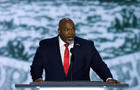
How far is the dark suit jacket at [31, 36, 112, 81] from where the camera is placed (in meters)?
3.47

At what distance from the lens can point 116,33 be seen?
239 inches

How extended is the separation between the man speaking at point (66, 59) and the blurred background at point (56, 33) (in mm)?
2245

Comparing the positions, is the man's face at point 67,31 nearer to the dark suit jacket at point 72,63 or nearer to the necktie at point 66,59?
the necktie at point 66,59

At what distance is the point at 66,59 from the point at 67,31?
323mm

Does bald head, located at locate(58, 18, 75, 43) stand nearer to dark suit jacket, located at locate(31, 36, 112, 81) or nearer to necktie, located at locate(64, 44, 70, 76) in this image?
necktie, located at locate(64, 44, 70, 76)

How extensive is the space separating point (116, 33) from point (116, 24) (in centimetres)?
19

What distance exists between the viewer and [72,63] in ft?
11.3

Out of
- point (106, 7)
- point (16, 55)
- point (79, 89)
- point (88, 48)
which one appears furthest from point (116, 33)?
point (79, 89)

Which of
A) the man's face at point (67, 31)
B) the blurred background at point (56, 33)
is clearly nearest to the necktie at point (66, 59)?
the man's face at point (67, 31)

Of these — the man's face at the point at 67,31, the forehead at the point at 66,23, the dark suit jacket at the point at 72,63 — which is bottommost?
the dark suit jacket at the point at 72,63

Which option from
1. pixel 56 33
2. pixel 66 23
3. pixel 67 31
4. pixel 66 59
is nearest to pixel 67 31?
pixel 67 31

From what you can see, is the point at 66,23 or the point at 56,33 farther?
the point at 56,33

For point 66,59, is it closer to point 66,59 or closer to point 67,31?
point 66,59

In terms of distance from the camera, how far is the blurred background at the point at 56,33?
6.00 m
